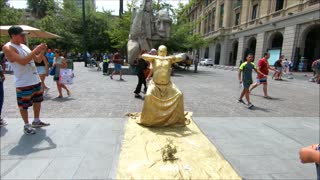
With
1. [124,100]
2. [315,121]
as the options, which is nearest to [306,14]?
[315,121]

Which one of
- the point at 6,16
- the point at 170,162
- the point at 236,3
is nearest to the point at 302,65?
the point at 236,3

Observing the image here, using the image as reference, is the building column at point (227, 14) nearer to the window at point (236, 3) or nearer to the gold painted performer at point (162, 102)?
the window at point (236, 3)

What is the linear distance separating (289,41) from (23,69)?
86.8 ft

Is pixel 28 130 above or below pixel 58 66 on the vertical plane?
below

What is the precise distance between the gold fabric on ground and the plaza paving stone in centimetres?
17

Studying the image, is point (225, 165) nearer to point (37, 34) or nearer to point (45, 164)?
point (45, 164)

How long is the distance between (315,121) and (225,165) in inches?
162

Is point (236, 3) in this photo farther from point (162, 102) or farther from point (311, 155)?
point (311, 155)

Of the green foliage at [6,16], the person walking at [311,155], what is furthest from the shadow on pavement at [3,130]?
the green foliage at [6,16]

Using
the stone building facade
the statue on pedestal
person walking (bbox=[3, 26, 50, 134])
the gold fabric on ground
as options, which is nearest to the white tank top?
person walking (bbox=[3, 26, 50, 134])

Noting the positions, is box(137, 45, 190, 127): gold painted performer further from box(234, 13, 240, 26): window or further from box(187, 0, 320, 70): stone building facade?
box(234, 13, 240, 26): window

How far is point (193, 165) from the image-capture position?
3414mm

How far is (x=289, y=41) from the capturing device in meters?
25.3

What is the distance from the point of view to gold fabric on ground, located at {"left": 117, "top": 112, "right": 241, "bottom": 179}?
10.4 ft
